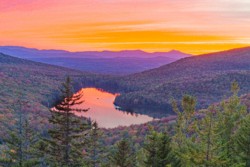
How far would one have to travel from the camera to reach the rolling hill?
112 meters

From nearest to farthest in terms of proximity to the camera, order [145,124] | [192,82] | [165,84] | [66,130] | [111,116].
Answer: [66,130]
[145,124]
[111,116]
[192,82]
[165,84]

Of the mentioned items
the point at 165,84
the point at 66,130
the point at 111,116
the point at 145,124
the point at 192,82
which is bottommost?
the point at 111,116

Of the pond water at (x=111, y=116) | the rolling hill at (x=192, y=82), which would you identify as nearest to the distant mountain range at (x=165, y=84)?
the rolling hill at (x=192, y=82)

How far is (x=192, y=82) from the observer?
12619 centimetres

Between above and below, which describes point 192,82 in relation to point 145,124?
above

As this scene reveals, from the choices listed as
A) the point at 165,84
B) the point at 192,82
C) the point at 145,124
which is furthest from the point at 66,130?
the point at 165,84

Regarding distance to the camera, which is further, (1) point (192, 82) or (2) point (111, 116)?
(1) point (192, 82)

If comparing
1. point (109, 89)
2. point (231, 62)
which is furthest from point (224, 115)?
point (231, 62)

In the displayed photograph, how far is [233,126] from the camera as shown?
19.6 meters

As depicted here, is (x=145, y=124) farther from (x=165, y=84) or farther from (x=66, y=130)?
(x=165, y=84)

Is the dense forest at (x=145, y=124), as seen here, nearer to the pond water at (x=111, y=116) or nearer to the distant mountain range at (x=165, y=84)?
the distant mountain range at (x=165, y=84)

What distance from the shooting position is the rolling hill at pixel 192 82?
367ft

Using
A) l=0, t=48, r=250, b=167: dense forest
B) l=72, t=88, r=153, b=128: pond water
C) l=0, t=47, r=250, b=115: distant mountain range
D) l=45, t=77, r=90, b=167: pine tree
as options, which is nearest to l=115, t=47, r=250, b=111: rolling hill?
l=0, t=47, r=250, b=115: distant mountain range

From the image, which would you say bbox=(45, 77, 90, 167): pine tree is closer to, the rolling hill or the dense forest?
the dense forest
